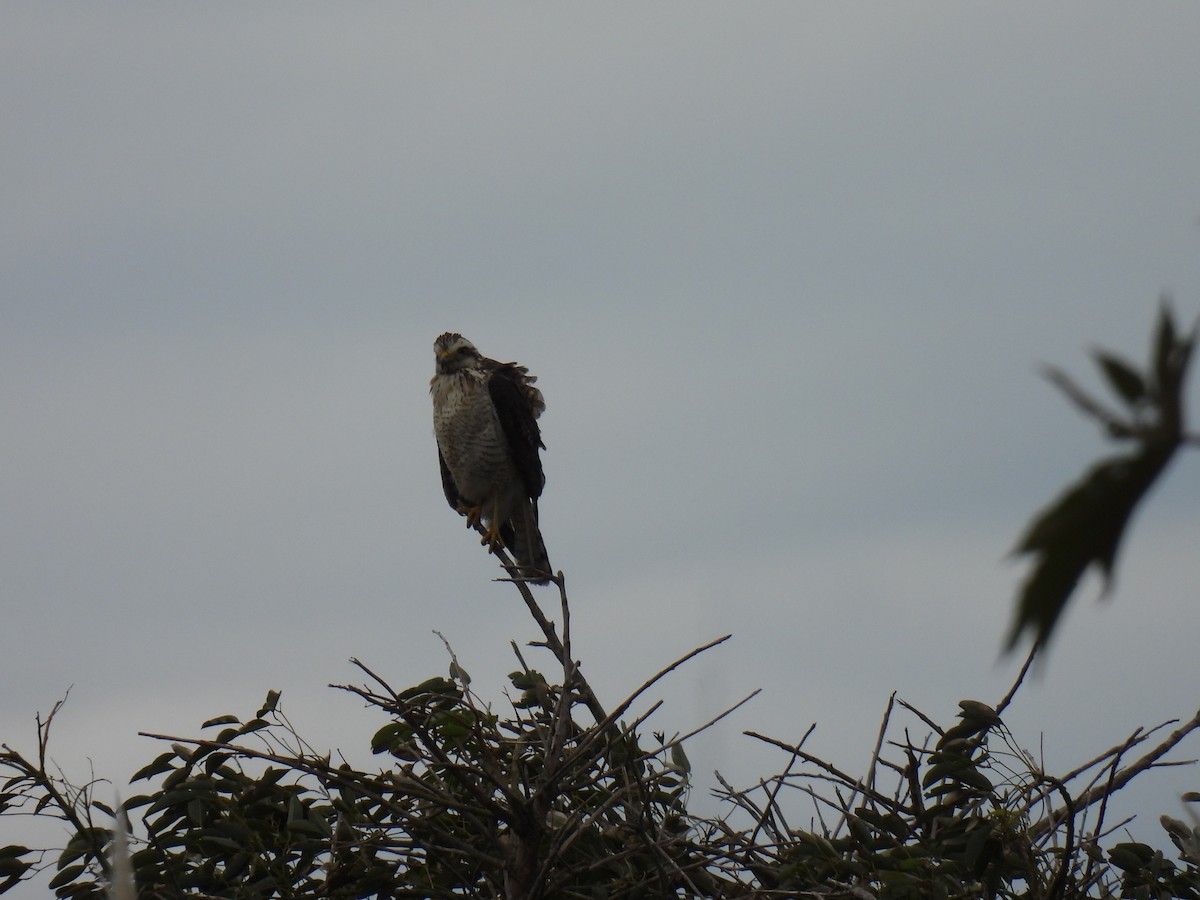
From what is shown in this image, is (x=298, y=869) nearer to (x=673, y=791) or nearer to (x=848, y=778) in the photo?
(x=673, y=791)

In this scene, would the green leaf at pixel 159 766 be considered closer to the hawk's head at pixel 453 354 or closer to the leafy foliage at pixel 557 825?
the leafy foliage at pixel 557 825

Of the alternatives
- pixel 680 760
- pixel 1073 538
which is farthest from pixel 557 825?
pixel 1073 538

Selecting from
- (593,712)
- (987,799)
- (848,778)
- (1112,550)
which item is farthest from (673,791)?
(1112,550)

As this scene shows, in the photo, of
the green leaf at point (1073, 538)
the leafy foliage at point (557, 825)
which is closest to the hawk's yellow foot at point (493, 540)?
the leafy foliage at point (557, 825)

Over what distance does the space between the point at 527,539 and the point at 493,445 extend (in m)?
0.70

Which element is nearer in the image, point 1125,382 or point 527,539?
point 1125,382

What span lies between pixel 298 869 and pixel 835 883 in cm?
162

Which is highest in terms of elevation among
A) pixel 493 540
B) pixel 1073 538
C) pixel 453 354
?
pixel 453 354

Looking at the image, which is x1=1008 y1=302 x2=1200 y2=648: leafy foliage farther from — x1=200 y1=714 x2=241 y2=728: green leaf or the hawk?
the hawk

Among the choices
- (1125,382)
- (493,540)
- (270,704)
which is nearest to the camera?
(1125,382)

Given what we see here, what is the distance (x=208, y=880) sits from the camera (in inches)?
154

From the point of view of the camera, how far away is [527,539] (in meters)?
8.40

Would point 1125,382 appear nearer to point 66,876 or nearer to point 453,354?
point 66,876

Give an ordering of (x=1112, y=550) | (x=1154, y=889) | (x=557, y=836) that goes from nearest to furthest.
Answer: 1. (x=1112, y=550)
2. (x=557, y=836)
3. (x=1154, y=889)
